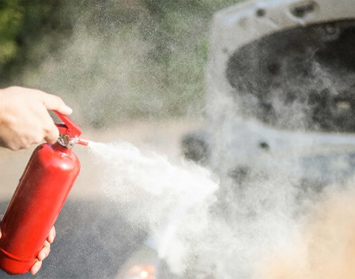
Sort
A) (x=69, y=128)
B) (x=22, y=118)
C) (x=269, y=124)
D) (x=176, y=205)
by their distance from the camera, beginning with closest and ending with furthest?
1. (x=22, y=118)
2. (x=69, y=128)
3. (x=269, y=124)
4. (x=176, y=205)

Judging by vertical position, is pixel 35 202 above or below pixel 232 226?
above

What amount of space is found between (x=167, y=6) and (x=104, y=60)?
102 cm

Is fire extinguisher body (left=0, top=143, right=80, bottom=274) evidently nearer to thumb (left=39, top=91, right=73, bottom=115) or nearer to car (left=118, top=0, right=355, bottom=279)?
thumb (left=39, top=91, right=73, bottom=115)

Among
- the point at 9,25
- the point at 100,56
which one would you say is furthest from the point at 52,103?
the point at 9,25

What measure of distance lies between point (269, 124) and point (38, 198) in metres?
1.39

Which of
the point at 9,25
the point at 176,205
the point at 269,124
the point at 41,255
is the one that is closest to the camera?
the point at 41,255

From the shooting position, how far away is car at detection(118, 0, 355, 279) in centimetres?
226

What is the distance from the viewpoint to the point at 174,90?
474cm

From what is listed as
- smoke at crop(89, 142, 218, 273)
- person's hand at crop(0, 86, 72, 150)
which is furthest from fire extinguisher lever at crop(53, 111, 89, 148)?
smoke at crop(89, 142, 218, 273)

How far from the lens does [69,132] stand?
5.81ft

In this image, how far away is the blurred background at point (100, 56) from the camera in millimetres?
4844

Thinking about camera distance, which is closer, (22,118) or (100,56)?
(22,118)

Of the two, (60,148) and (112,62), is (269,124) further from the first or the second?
(112,62)

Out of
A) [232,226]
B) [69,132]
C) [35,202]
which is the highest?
[69,132]
